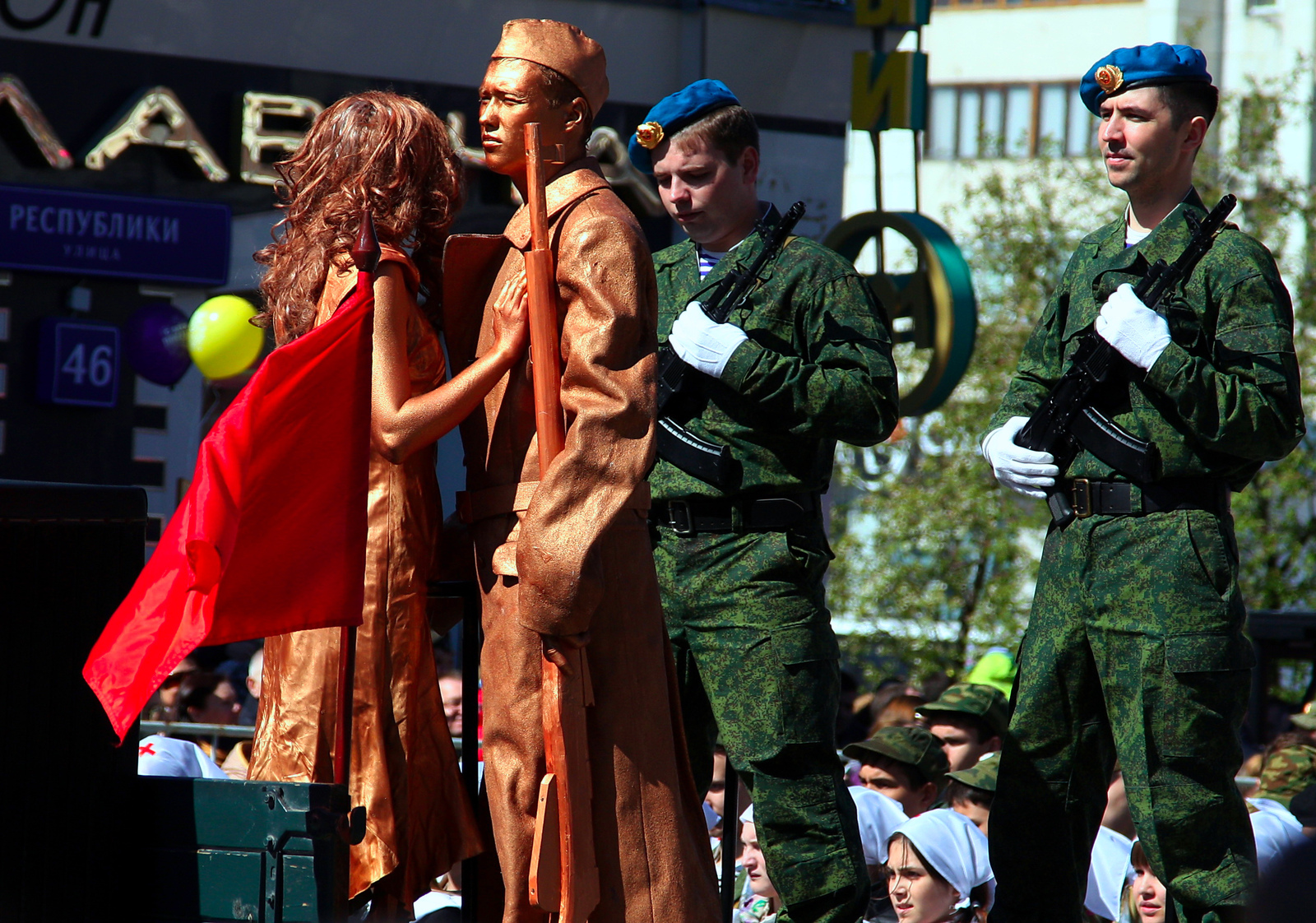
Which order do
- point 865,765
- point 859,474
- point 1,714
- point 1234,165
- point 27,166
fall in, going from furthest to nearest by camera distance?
point 1234,165, point 859,474, point 27,166, point 865,765, point 1,714

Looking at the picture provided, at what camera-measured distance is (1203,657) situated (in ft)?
12.4

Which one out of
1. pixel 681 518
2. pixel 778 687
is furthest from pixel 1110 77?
Result: pixel 778 687

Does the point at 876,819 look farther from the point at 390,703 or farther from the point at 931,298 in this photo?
the point at 931,298

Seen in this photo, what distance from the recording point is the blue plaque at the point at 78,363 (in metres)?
10.8

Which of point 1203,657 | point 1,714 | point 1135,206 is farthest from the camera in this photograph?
point 1135,206

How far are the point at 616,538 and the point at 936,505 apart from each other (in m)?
15.4

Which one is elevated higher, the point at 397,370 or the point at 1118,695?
the point at 397,370

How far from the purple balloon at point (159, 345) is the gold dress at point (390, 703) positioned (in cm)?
683

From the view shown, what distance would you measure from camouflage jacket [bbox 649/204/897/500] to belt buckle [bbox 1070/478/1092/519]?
1.49 feet

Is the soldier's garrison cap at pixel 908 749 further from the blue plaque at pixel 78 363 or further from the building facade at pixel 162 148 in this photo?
the blue plaque at pixel 78 363

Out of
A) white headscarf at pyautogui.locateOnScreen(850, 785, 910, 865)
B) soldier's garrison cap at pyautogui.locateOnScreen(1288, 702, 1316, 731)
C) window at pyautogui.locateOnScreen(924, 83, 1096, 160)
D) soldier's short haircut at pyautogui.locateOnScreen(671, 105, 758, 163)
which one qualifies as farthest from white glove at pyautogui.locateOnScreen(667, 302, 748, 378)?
window at pyautogui.locateOnScreen(924, 83, 1096, 160)

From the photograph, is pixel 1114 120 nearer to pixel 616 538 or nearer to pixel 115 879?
pixel 616 538

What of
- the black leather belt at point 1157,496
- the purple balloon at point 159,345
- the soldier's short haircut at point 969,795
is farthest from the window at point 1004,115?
the black leather belt at point 1157,496

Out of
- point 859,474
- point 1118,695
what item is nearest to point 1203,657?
point 1118,695
